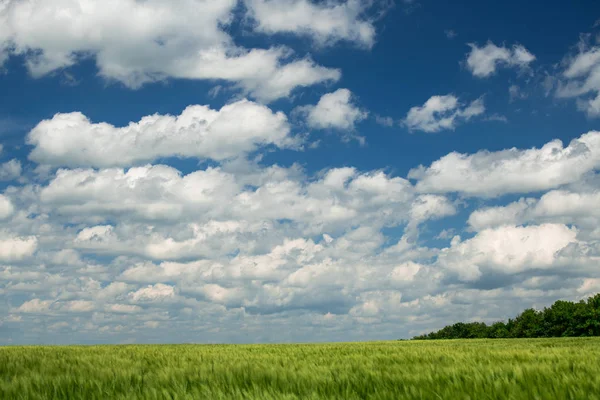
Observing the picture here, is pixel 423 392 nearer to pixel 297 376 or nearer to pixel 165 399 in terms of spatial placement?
pixel 297 376

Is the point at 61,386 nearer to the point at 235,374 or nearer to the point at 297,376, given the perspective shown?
the point at 235,374

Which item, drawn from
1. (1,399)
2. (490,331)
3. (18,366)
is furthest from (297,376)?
(490,331)

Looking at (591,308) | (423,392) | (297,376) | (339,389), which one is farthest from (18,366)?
(591,308)

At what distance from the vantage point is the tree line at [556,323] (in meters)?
96.1

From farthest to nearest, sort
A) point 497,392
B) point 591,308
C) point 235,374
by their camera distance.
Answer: point 591,308
point 235,374
point 497,392

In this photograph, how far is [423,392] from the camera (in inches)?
203

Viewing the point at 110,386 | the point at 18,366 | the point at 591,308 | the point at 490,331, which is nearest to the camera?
the point at 110,386

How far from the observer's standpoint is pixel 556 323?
103 meters

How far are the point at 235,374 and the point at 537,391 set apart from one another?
163 inches

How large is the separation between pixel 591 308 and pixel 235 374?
10762 centimetres

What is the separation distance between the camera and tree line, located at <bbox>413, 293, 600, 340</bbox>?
9612 cm

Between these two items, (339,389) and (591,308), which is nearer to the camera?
(339,389)

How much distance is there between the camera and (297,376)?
6863 mm

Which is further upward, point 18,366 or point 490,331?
point 18,366
